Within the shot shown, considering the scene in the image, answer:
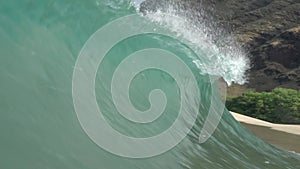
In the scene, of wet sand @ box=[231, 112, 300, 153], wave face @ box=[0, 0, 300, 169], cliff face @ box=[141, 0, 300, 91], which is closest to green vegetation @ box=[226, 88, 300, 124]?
wet sand @ box=[231, 112, 300, 153]

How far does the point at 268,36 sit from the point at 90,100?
93424 mm

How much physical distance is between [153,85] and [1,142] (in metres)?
3.73

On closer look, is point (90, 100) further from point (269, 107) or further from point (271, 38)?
point (271, 38)

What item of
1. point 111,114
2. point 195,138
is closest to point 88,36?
point 111,114

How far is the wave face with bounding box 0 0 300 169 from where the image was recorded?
4168 millimetres

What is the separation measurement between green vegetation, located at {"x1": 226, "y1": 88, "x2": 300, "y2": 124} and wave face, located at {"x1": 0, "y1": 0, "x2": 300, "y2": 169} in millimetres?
29943

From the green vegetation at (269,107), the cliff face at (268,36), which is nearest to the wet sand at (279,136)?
the green vegetation at (269,107)

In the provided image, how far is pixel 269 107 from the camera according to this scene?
131 feet

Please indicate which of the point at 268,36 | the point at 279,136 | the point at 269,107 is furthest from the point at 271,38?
the point at 279,136

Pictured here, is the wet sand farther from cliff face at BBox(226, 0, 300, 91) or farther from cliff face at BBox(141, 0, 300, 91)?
cliff face at BBox(226, 0, 300, 91)

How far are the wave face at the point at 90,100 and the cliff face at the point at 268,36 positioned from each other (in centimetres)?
7210

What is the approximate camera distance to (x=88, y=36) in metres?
6.16

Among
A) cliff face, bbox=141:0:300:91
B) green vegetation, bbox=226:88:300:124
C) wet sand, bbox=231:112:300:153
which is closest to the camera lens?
wet sand, bbox=231:112:300:153

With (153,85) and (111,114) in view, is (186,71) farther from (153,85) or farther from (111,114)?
(111,114)
